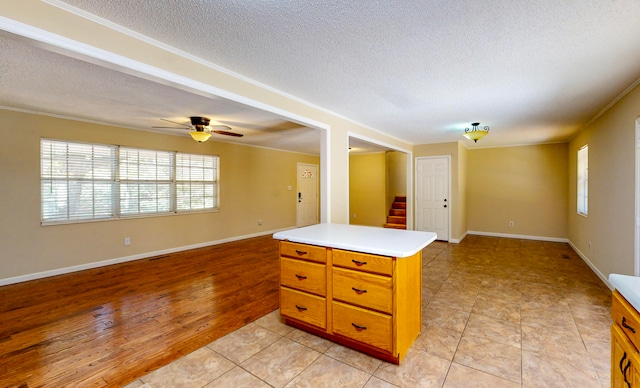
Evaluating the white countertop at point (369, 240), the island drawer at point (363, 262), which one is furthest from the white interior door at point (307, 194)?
the island drawer at point (363, 262)

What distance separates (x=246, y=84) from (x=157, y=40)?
32.7 inches

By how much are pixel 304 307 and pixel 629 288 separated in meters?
1.98

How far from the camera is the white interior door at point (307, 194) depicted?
27.2 ft

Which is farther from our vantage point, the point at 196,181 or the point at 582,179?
the point at 196,181

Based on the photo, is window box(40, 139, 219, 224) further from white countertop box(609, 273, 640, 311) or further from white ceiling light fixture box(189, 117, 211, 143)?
white countertop box(609, 273, 640, 311)

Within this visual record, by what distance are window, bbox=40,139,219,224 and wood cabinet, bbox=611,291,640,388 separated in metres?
5.95

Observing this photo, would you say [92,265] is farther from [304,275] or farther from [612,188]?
[612,188]

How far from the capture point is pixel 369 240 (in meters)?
2.20

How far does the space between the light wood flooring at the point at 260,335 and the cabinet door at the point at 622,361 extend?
781mm

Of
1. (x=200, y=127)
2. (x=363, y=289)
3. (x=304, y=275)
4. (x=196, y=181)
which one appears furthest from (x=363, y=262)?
(x=196, y=181)

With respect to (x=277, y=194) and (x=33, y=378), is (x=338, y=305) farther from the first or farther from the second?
(x=277, y=194)

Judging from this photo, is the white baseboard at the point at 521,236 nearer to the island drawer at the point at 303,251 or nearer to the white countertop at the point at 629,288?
the island drawer at the point at 303,251

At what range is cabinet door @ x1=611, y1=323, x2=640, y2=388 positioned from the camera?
1003mm

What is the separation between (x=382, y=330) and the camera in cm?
195
